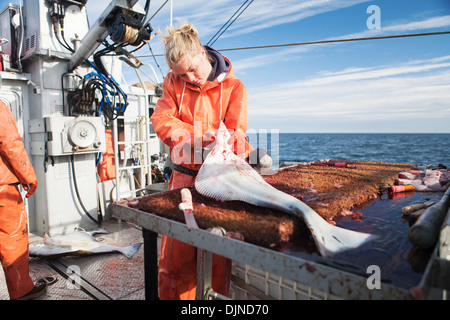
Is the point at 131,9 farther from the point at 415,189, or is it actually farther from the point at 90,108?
the point at 415,189

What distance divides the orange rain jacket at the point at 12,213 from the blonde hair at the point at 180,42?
6.78ft

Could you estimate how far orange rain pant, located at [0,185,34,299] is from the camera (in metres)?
3.06

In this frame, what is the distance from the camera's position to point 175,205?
6.34ft

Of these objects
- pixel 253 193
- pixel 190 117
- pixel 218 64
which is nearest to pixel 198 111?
pixel 190 117

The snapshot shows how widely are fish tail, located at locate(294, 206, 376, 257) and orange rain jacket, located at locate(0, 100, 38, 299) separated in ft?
10.5

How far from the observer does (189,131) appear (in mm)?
2559

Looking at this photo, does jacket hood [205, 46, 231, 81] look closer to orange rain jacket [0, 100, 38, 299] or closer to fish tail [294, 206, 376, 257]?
fish tail [294, 206, 376, 257]

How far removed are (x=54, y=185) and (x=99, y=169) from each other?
3.35 ft

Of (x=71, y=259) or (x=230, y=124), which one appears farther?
(x=71, y=259)
